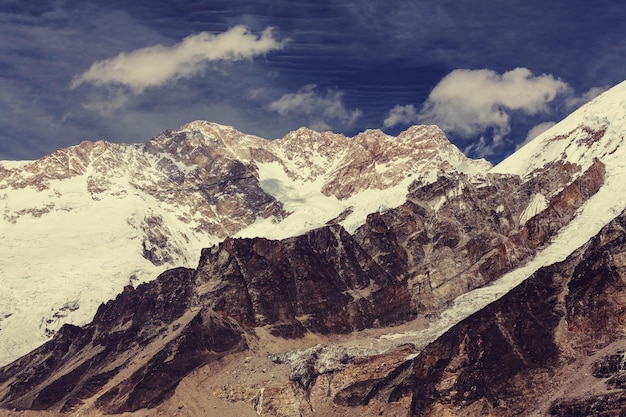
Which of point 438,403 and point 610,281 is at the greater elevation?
point 610,281

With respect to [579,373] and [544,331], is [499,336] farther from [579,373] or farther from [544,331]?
[579,373]

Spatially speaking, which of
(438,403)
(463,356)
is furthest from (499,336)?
(438,403)

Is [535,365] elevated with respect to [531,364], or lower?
lower

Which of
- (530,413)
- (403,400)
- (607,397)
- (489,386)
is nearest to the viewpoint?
(607,397)

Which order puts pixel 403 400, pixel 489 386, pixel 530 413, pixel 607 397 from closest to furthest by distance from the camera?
pixel 607 397
pixel 530 413
pixel 489 386
pixel 403 400

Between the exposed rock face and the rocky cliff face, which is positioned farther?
the exposed rock face

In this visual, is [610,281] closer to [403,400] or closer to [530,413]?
[530,413]

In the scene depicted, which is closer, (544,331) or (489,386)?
(489,386)

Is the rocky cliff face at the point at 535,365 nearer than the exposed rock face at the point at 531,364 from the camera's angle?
→ Yes

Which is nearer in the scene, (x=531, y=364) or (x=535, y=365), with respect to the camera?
(x=535, y=365)
